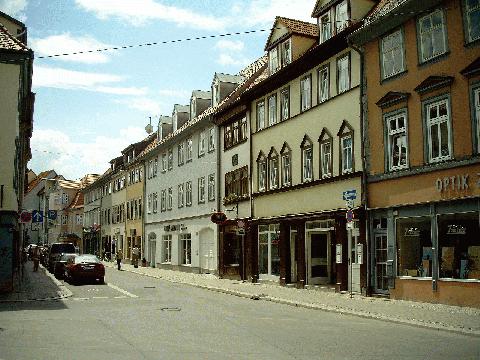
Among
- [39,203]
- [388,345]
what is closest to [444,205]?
[388,345]

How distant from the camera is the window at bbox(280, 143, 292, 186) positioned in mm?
27000

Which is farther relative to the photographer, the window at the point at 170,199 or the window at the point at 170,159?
the window at the point at 170,159

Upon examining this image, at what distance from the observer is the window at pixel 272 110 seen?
2866 cm

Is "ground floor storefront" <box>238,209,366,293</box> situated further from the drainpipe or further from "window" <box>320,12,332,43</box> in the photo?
"window" <box>320,12,332,43</box>

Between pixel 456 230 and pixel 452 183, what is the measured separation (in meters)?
1.43

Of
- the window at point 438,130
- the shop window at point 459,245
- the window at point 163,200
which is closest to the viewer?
the shop window at point 459,245

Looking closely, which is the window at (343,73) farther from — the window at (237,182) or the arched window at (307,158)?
the window at (237,182)

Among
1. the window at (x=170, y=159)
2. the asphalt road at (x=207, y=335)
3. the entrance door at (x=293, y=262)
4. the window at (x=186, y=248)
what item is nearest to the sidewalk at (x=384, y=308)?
the asphalt road at (x=207, y=335)

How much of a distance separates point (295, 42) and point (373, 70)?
6.83 metres

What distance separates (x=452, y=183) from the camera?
17.3 metres

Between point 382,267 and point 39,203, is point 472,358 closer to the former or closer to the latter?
point 382,267

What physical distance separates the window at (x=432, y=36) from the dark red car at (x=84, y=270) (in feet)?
60.8

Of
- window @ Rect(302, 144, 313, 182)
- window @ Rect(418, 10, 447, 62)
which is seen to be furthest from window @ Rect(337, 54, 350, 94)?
window @ Rect(418, 10, 447, 62)

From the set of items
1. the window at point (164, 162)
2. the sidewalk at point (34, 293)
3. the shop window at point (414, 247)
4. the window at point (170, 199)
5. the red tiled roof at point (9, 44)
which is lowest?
the sidewalk at point (34, 293)
